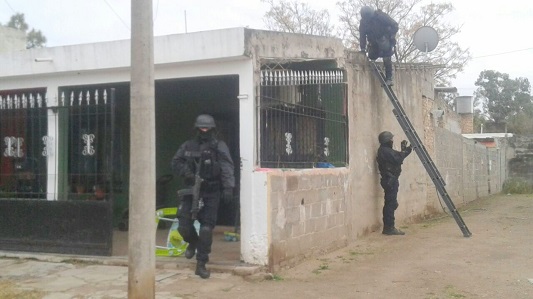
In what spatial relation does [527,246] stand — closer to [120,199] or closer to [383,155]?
[383,155]

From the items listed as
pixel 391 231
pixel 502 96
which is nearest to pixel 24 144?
pixel 391 231

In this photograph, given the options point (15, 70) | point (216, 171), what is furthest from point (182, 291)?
point (15, 70)

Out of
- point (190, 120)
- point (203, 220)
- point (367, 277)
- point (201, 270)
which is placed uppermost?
point (190, 120)

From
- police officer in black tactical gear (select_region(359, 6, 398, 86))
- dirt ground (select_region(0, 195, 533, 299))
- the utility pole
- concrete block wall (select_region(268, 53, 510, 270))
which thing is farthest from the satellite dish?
the utility pole

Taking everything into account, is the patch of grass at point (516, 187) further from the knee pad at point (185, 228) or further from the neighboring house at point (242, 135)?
the knee pad at point (185, 228)

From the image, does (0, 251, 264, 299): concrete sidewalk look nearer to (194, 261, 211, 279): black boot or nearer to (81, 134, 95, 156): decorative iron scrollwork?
(194, 261, 211, 279): black boot

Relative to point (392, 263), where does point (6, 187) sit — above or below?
above

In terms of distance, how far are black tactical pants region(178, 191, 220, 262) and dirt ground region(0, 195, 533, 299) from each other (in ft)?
1.15

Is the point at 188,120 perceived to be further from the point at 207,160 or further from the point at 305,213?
the point at 207,160

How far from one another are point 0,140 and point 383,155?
5923 millimetres

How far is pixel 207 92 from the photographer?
10914 millimetres

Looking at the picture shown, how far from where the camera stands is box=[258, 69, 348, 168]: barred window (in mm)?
7387

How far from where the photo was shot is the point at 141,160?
5.20 meters

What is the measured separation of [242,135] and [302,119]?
50.6 inches
